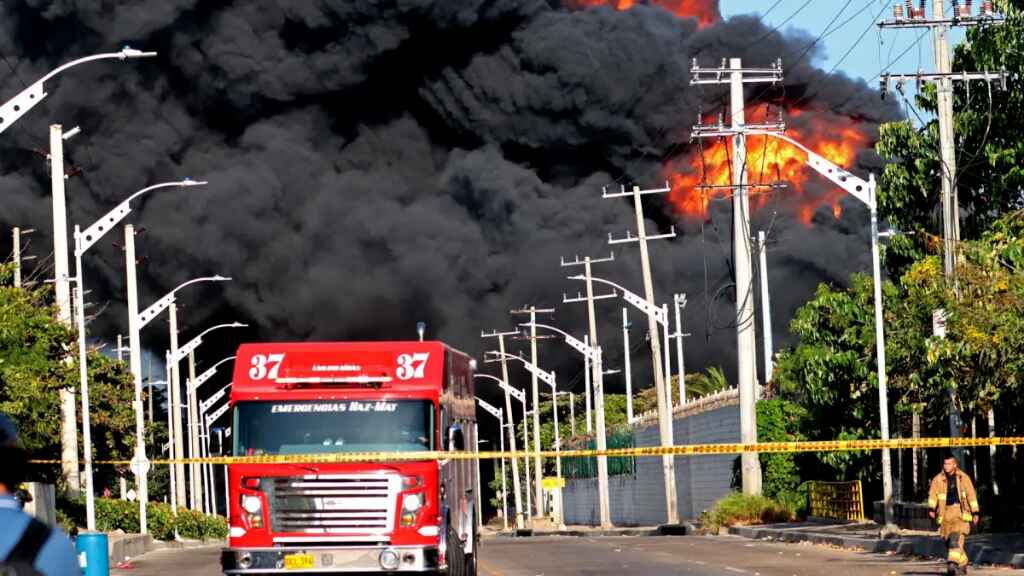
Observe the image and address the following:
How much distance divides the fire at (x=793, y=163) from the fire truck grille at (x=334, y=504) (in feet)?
195

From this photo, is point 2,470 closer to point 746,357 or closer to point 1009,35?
point 1009,35

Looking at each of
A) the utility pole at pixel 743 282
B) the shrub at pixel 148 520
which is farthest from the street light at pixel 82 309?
the utility pole at pixel 743 282

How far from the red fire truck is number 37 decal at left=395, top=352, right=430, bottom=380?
0.04 ft

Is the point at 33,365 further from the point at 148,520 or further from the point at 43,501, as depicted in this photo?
the point at 148,520

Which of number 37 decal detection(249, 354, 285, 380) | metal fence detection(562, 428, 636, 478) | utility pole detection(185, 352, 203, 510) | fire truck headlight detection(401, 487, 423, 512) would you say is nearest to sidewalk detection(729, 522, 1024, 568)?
fire truck headlight detection(401, 487, 423, 512)

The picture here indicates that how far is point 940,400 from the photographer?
119ft

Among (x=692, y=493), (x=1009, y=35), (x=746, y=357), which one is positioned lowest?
(x=692, y=493)

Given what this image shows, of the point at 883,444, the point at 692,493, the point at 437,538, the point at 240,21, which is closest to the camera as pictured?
the point at 437,538

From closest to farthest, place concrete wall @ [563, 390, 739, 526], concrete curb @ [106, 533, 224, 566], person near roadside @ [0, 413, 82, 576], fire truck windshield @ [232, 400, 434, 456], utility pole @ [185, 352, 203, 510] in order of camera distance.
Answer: person near roadside @ [0, 413, 82, 576] → fire truck windshield @ [232, 400, 434, 456] → concrete curb @ [106, 533, 224, 566] → concrete wall @ [563, 390, 739, 526] → utility pole @ [185, 352, 203, 510]

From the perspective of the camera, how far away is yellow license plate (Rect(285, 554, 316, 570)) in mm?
19859

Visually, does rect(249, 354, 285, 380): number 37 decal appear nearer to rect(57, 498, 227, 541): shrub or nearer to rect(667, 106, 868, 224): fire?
rect(57, 498, 227, 541): shrub

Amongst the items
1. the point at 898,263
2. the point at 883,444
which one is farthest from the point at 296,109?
the point at 883,444

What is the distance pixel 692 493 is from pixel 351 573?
50.8 m

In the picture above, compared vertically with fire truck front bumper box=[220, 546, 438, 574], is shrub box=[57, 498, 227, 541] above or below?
below
